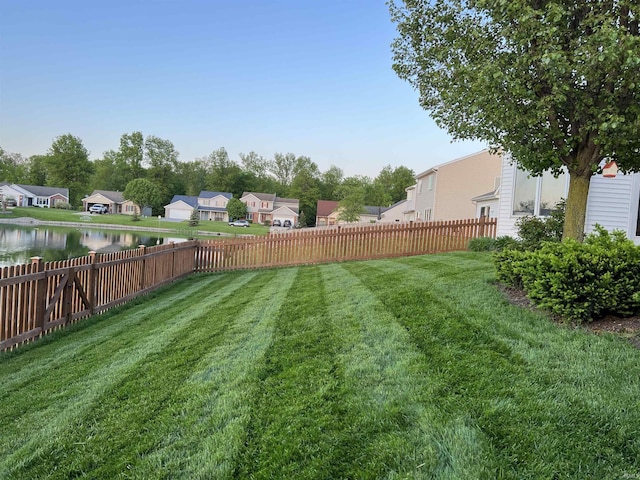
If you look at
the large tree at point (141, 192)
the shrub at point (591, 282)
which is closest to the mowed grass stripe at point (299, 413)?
the shrub at point (591, 282)

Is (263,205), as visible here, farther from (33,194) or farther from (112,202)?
(33,194)

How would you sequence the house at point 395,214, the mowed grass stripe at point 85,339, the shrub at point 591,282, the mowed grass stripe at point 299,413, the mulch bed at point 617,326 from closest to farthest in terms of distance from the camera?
1. the mowed grass stripe at point 299,413
2. the mulch bed at point 617,326
3. the shrub at point 591,282
4. the mowed grass stripe at point 85,339
5. the house at point 395,214

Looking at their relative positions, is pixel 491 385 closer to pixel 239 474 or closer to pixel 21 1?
pixel 239 474

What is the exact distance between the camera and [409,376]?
3027mm

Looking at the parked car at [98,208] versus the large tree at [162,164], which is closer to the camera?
the parked car at [98,208]

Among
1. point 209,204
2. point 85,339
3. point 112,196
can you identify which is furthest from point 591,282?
point 112,196

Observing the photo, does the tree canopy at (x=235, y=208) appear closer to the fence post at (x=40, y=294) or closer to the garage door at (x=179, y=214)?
the garage door at (x=179, y=214)

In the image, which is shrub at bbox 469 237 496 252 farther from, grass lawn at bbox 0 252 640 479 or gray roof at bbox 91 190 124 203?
gray roof at bbox 91 190 124 203

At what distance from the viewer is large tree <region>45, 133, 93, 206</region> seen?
74.9 metres

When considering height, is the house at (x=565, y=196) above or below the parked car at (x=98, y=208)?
above

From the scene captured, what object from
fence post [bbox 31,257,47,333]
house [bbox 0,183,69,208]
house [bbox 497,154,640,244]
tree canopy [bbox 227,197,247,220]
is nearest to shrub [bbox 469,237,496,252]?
house [bbox 497,154,640,244]

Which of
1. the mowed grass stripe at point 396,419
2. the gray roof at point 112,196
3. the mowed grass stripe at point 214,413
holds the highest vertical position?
the gray roof at point 112,196

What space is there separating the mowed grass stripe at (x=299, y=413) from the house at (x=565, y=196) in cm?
806

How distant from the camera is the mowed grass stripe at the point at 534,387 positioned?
2.05 m
